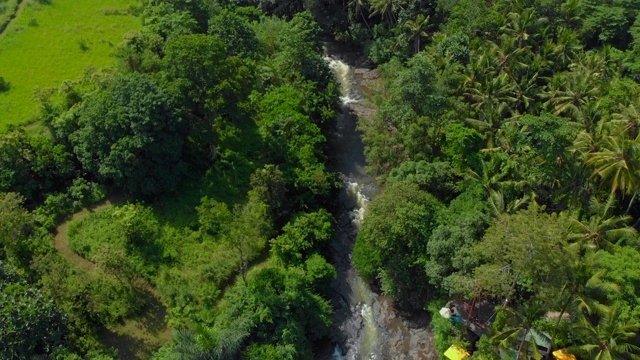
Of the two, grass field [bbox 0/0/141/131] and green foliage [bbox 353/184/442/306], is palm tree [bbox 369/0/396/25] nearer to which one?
grass field [bbox 0/0/141/131]

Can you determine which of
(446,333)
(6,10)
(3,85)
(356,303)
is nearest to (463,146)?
(356,303)

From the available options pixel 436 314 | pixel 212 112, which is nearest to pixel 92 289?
pixel 212 112

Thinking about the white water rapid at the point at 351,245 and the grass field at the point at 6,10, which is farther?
the grass field at the point at 6,10

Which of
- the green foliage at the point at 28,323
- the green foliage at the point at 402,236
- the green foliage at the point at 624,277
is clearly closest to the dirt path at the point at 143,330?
the green foliage at the point at 28,323

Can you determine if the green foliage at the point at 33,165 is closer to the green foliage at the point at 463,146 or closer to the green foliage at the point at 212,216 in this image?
the green foliage at the point at 212,216

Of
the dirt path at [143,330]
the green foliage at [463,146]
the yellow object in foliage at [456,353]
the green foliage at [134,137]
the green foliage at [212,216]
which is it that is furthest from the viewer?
the green foliage at [463,146]

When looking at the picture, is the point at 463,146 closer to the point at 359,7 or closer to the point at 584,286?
the point at 584,286

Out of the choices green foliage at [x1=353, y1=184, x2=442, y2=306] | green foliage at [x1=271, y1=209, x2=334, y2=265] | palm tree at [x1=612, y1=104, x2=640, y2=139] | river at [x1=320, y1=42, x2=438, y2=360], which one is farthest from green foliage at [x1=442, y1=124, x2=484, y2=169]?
green foliage at [x1=271, y1=209, x2=334, y2=265]

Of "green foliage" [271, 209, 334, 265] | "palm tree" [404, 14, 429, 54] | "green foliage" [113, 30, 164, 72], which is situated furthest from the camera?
"palm tree" [404, 14, 429, 54]
